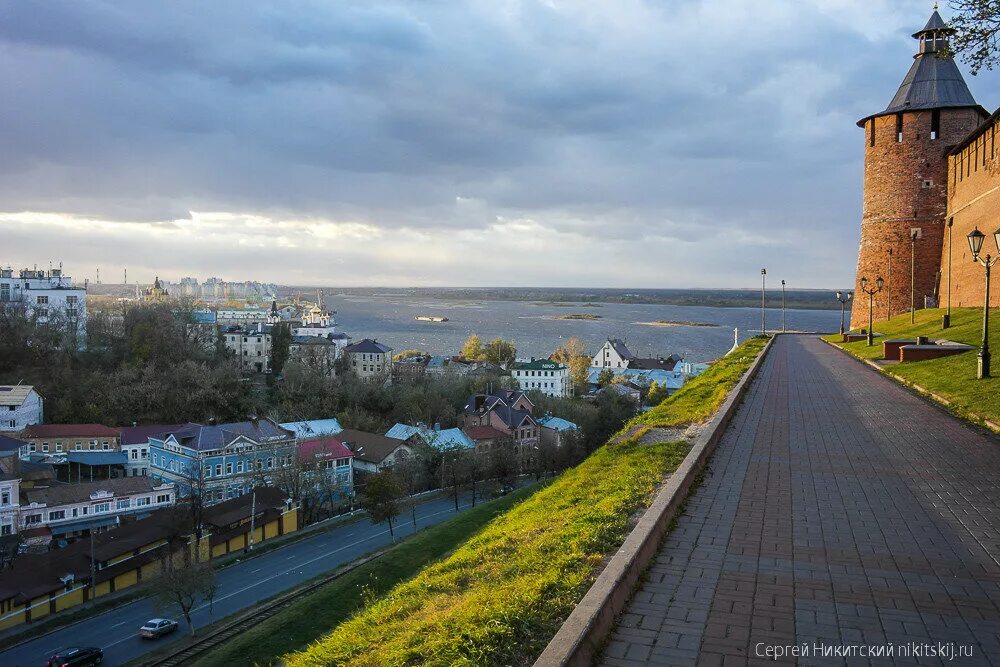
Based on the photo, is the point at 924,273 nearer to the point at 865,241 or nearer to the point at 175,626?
the point at 865,241

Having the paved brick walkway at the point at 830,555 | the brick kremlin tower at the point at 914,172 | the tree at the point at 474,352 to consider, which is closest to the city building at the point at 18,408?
the tree at the point at 474,352

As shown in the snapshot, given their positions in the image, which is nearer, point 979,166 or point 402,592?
point 402,592

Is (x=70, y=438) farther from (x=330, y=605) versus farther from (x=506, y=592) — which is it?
(x=506, y=592)

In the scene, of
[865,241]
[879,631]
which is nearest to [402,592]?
[879,631]

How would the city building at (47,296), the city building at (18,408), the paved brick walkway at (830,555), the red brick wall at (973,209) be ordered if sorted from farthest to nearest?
1. the city building at (47,296)
2. the city building at (18,408)
3. the red brick wall at (973,209)
4. the paved brick walkway at (830,555)

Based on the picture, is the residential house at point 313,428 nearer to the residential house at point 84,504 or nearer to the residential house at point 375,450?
the residential house at point 375,450

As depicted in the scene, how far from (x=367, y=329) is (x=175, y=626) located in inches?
4277

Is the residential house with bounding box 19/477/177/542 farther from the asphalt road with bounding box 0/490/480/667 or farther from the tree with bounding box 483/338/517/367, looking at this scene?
the tree with bounding box 483/338/517/367

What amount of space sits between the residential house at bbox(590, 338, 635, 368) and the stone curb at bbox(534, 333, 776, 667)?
62588 millimetres

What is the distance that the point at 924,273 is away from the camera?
28031 mm

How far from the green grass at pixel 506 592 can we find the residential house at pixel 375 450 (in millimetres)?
26895

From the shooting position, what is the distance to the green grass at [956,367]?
31.8 ft

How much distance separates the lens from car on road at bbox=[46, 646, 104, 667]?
1556 cm

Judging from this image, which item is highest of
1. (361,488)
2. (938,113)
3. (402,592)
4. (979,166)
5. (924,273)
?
(938,113)
